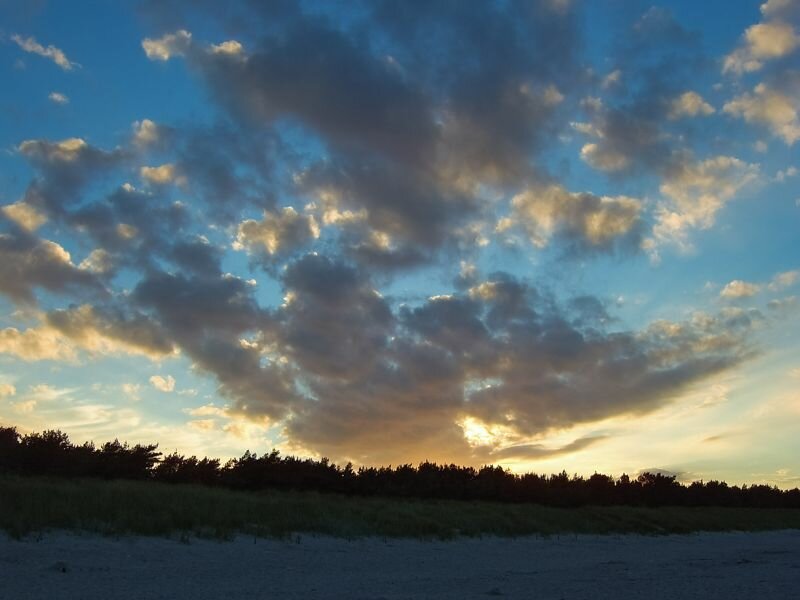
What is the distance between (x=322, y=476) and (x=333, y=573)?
Result: 20614 millimetres

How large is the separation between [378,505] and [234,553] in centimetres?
1142

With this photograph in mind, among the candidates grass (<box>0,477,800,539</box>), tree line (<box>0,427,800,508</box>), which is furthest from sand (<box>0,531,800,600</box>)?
tree line (<box>0,427,800,508</box>)

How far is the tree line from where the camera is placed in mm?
26016

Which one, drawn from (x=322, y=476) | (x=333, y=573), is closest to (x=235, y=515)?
(x=333, y=573)

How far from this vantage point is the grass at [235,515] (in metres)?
15.2

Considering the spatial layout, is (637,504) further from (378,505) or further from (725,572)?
(725,572)

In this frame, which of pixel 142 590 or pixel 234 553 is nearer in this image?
pixel 142 590

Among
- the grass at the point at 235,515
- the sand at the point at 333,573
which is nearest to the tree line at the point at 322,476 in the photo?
the grass at the point at 235,515

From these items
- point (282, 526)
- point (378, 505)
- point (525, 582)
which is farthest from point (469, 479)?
point (525, 582)

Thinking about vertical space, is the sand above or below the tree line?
below

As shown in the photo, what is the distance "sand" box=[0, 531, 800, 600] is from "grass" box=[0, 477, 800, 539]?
67 cm

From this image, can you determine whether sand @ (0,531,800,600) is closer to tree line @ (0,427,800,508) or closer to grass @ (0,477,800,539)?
grass @ (0,477,800,539)

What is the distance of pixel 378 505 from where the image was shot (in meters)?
26.1

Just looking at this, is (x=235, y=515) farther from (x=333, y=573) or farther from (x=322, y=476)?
(x=322, y=476)
